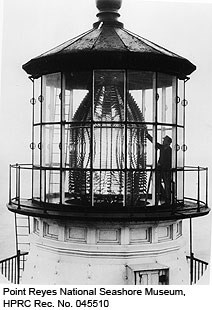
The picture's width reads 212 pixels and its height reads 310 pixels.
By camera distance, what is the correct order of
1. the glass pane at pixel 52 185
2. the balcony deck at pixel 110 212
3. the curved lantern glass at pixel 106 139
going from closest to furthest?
1. the balcony deck at pixel 110 212
2. the curved lantern glass at pixel 106 139
3. the glass pane at pixel 52 185

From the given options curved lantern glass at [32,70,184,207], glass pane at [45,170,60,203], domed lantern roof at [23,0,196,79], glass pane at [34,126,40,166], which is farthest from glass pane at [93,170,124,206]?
domed lantern roof at [23,0,196,79]

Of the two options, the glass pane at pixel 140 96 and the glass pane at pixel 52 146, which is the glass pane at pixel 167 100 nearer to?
the glass pane at pixel 140 96

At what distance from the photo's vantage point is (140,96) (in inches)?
340

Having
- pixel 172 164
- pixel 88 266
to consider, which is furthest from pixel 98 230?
pixel 172 164

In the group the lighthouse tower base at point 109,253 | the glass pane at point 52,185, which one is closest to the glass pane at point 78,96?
the glass pane at point 52,185

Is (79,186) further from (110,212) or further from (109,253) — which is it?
(109,253)

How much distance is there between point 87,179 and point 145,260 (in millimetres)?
1460

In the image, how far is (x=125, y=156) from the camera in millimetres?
6996

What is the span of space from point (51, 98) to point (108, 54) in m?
1.52

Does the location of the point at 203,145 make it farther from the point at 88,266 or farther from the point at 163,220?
the point at 88,266

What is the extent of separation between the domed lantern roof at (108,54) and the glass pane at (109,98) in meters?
0.39

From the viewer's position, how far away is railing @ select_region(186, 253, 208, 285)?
820cm

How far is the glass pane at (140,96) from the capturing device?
24.7 ft

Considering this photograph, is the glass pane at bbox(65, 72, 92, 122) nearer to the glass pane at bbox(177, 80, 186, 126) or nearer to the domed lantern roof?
the domed lantern roof
